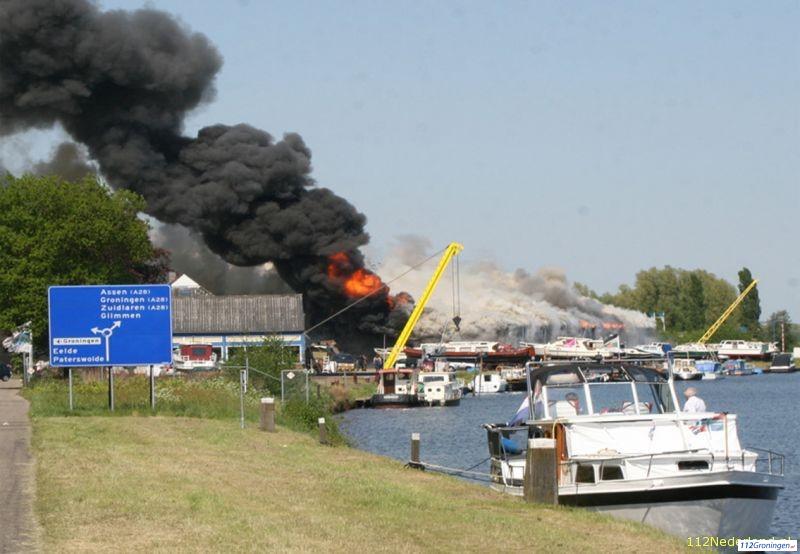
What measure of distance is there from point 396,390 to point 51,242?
31911mm

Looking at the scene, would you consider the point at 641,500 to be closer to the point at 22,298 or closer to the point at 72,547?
the point at 72,547

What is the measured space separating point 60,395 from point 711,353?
120 meters

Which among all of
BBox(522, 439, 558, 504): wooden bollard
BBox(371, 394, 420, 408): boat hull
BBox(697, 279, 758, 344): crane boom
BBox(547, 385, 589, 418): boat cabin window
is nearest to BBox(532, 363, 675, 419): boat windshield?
BBox(547, 385, 589, 418): boat cabin window

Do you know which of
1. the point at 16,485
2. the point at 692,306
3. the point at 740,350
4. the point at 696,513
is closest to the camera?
the point at 16,485

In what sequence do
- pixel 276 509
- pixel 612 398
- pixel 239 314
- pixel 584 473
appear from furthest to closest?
pixel 239 314
pixel 612 398
pixel 584 473
pixel 276 509

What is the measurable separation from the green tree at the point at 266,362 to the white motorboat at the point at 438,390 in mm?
20643

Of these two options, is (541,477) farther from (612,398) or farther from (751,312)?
(751,312)

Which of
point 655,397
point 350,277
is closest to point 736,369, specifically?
point 350,277

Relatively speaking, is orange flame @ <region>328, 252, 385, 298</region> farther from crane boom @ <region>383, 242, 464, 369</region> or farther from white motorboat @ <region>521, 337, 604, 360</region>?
white motorboat @ <region>521, 337, 604, 360</region>

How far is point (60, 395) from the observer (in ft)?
152

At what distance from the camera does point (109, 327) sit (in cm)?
4041

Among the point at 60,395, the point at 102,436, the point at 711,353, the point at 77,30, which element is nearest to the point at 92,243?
the point at 60,395

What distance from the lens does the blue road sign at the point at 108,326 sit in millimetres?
40281

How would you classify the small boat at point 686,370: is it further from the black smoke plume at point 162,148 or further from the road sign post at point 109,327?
the road sign post at point 109,327
